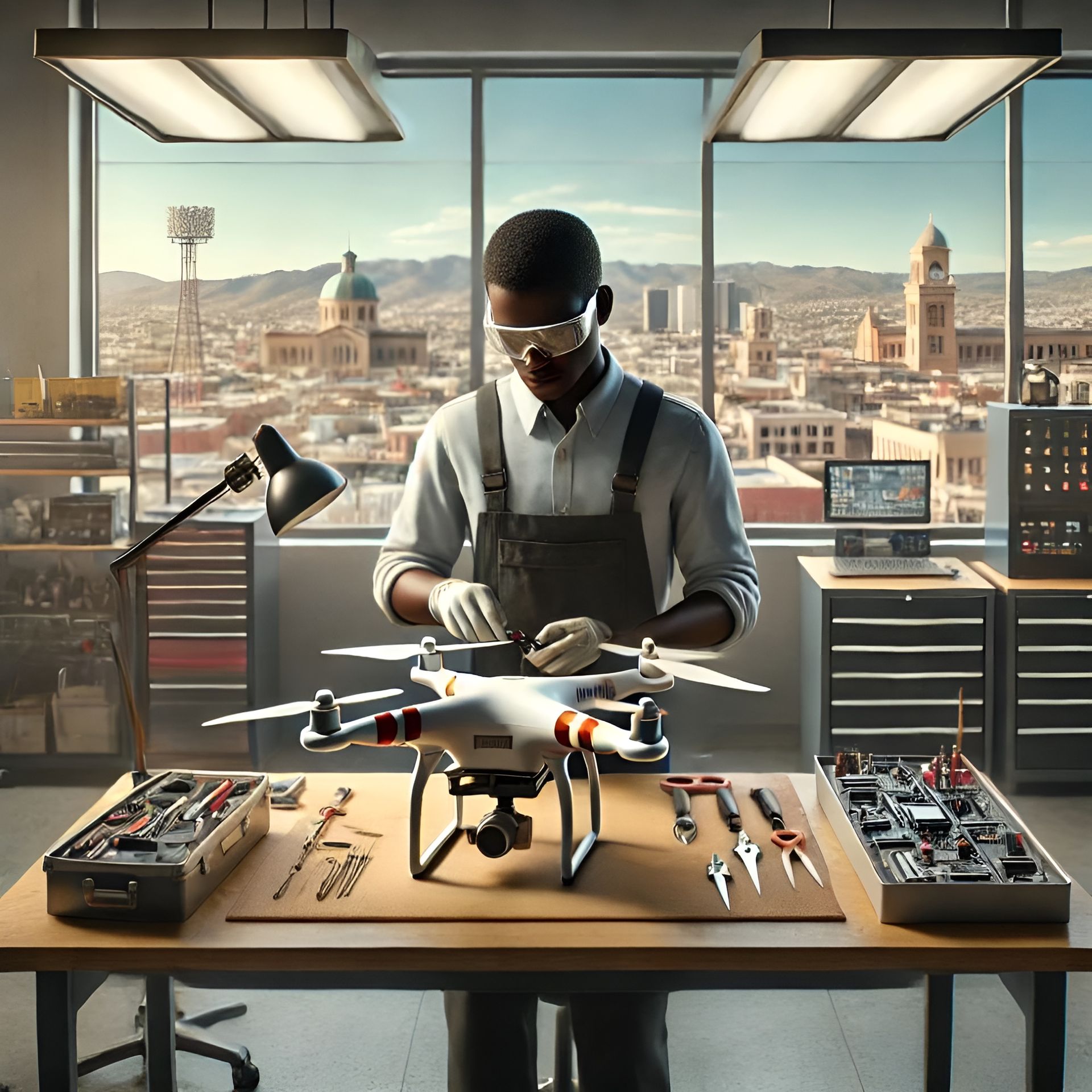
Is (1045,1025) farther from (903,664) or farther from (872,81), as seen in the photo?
(903,664)

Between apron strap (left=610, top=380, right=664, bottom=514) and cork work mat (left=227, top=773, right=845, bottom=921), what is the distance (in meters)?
0.49

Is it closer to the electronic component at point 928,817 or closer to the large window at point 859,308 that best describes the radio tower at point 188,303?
the large window at point 859,308

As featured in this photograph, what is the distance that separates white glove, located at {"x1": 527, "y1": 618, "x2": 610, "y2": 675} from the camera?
6.05ft

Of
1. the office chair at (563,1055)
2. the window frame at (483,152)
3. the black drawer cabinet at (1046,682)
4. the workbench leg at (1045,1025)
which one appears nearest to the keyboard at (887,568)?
the black drawer cabinet at (1046,682)

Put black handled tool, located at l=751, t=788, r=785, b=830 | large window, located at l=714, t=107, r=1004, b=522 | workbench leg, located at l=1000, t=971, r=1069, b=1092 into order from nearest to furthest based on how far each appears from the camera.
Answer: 1. workbench leg, located at l=1000, t=971, r=1069, b=1092
2. black handled tool, located at l=751, t=788, r=785, b=830
3. large window, located at l=714, t=107, r=1004, b=522

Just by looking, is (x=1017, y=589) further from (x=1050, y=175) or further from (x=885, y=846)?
(x=885, y=846)

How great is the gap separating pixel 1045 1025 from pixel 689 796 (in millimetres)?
640

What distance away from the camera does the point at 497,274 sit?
6.07ft

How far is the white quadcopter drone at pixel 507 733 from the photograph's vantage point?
150 cm

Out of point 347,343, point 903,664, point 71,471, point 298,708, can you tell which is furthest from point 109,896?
point 347,343

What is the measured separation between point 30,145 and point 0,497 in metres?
1.51

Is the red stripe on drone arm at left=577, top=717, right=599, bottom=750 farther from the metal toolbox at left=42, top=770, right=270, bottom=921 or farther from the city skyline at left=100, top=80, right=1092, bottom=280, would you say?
the city skyline at left=100, top=80, right=1092, bottom=280

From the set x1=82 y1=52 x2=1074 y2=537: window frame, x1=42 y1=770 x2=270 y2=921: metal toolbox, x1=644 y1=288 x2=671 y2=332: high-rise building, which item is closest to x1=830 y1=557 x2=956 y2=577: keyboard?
x1=82 y1=52 x2=1074 y2=537: window frame

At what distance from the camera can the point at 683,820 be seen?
5.95ft
